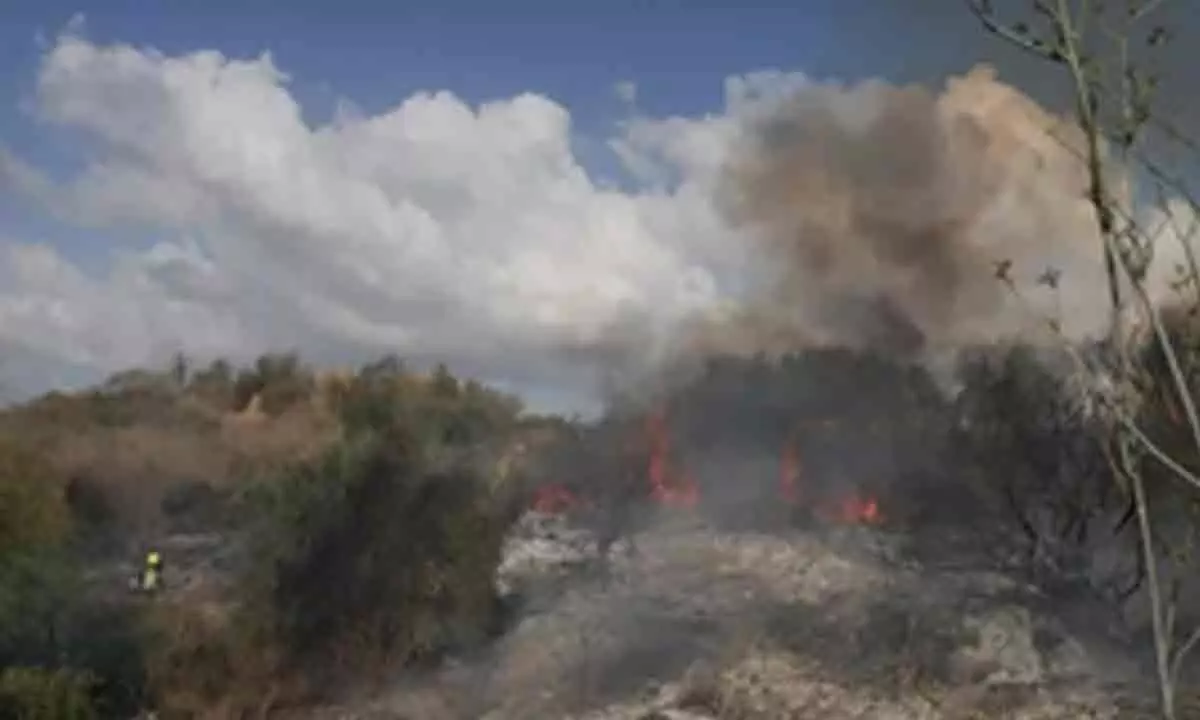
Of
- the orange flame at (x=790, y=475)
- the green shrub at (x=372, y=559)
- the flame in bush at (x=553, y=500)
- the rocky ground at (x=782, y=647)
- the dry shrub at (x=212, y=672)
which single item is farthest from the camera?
the flame in bush at (x=553, y=500)

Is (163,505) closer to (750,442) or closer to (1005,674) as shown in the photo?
(750,442)

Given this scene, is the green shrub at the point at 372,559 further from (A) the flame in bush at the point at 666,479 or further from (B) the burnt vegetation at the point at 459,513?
(A) the flame in bush at the point at 666,479

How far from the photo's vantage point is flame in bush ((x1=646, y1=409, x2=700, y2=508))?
37656 millimetres

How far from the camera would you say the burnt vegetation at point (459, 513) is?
1068 inches

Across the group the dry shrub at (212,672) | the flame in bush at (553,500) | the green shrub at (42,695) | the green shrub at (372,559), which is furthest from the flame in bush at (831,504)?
the green shrub at (42,695)

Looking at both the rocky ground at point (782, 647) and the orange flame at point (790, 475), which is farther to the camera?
the orange flame at point (790, 475)

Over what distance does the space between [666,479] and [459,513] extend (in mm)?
9002

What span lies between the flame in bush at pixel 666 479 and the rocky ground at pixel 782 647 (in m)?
5.91

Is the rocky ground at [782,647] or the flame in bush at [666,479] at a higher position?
the flame in bush at [666,479]

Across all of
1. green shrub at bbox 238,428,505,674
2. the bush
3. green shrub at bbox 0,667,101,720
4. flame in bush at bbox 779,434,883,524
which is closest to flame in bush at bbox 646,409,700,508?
flame in bush at bbox 779,434,883,524

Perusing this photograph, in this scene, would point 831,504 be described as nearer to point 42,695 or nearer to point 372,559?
point 372,559

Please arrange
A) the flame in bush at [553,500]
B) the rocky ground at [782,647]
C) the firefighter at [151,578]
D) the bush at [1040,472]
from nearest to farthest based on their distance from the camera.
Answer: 1. the rocky ground at [782,647]
2. the bush at [1040,472]
3. the firefighter at [151,578]
4. the flame in bush at [553,500]

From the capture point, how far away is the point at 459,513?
103ft

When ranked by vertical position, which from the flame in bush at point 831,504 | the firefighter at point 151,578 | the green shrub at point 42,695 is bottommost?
the green shrub at point 42,695
